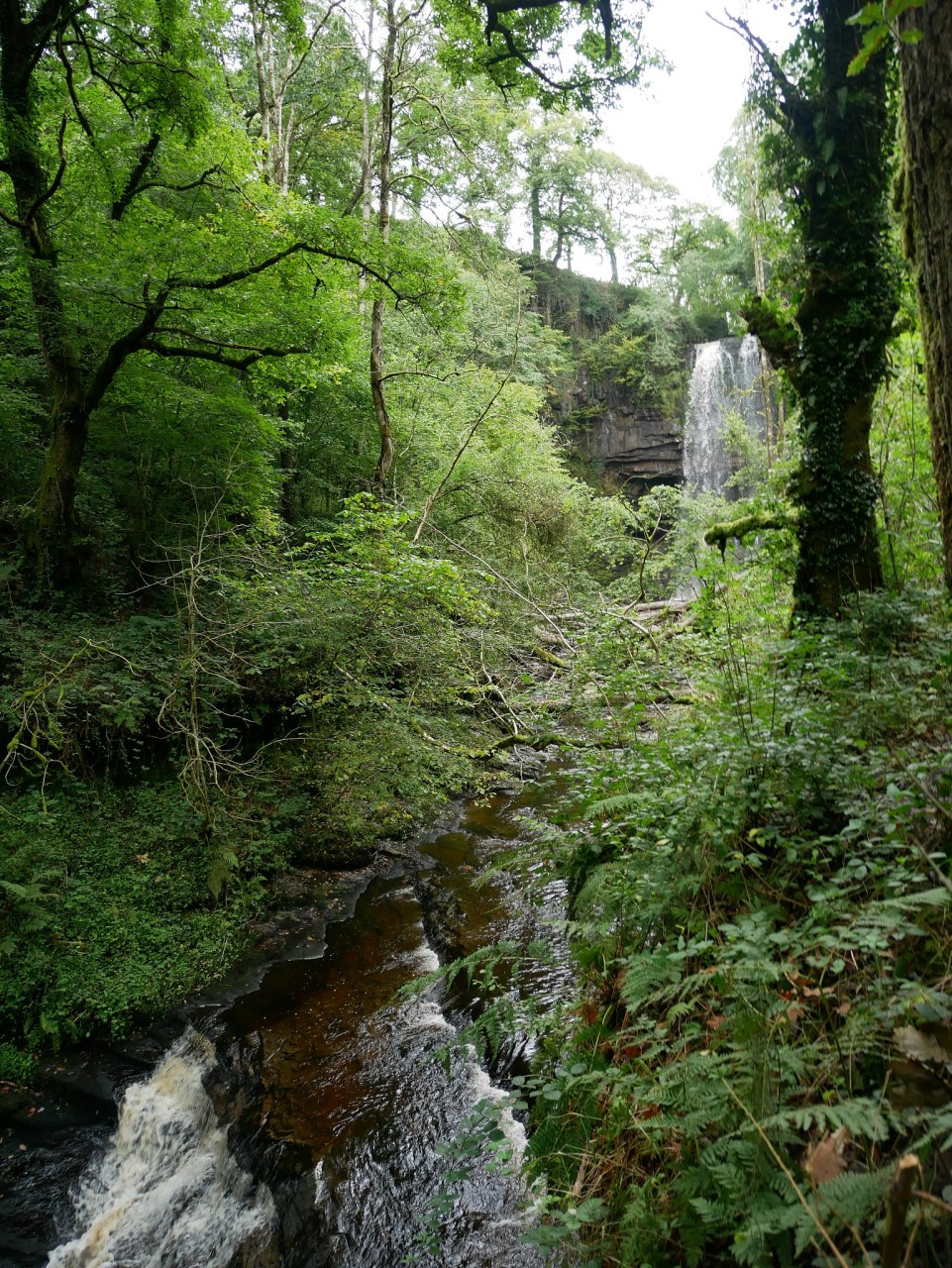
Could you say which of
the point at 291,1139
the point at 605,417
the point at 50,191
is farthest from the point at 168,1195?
the point at 605,417

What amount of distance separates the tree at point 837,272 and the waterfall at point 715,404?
1760cm

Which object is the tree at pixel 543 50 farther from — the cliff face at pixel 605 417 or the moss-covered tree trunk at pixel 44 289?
the cliff face at pixel 605 417

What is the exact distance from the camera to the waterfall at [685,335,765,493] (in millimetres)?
23984

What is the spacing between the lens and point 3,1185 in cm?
429

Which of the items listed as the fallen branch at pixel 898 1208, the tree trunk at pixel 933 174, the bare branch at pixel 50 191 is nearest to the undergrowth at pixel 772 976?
the fallen branch at pixel 898 1208

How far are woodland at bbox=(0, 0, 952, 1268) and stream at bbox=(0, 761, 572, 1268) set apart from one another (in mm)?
473

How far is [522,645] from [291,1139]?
7341mm

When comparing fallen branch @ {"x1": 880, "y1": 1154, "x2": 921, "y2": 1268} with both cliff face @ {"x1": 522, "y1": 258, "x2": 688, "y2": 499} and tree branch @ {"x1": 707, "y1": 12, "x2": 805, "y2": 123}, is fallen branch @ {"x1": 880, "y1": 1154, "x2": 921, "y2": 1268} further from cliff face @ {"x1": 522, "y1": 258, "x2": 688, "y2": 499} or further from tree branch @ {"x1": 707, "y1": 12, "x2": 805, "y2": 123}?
cliff face @ {"x1": 522, "y1": 258, "x2": 688, "y2": 499}

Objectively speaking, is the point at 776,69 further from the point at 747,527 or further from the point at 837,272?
the point at 747,527

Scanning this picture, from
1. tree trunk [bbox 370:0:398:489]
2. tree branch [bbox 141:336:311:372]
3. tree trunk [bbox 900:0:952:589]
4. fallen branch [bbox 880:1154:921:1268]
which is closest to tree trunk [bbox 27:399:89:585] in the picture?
tree branch [bbox 141:336:311:372]

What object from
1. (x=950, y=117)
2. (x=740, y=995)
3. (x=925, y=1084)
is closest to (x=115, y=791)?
(x=740, y=995)

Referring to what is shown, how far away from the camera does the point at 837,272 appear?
5.79 meters

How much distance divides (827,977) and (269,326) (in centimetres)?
955

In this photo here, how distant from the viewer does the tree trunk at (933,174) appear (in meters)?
2.75
